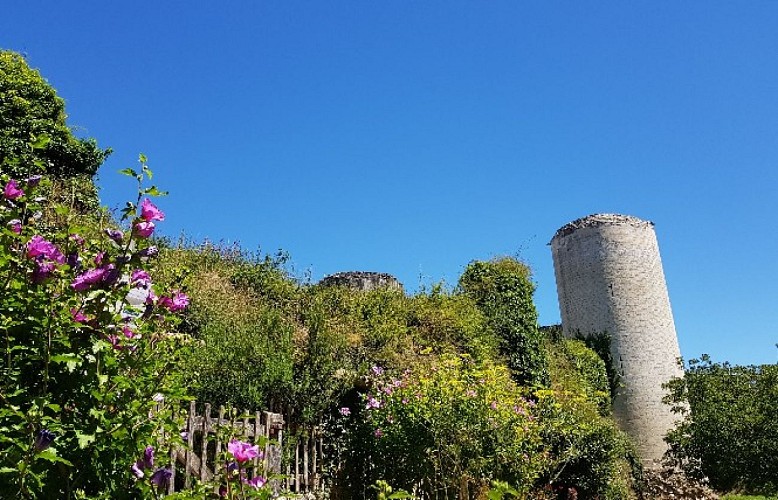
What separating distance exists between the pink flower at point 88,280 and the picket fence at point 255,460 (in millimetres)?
699

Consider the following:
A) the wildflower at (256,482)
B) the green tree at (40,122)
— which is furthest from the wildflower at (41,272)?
the green tree at (40,122)

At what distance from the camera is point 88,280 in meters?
2.03

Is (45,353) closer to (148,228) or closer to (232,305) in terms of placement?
(148,228)

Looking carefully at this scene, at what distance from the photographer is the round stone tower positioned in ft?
54.6

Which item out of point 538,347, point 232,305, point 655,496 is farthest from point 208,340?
point 655,496

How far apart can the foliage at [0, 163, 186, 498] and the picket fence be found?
374 mm

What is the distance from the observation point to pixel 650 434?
16.5m

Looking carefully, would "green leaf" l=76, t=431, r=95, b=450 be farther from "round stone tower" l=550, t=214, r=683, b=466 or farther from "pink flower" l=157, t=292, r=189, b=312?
"round stone tower" l=550, t=214, r=683, b=466

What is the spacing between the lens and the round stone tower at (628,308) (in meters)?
16.7

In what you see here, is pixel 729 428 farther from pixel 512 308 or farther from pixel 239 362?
pixel 239 362

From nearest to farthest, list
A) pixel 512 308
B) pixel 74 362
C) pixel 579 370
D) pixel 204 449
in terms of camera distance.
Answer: pixel 74 362, pixel 204 449, pixel 512 308, pixel 579 370

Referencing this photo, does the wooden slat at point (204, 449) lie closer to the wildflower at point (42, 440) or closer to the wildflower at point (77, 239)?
the wildflower at point (77, 239)

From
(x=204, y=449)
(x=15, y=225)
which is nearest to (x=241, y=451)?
(x=15, y=225)

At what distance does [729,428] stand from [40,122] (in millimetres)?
15435
